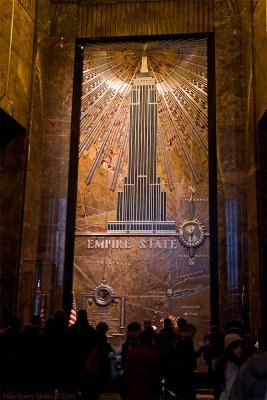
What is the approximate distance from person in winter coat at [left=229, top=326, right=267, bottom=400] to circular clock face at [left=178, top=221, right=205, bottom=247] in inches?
295

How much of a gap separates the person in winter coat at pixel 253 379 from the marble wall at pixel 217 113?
20.2ft

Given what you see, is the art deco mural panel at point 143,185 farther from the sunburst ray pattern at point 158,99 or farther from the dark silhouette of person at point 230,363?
the dark silhouette of person at point 230,363

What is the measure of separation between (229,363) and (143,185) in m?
7.77

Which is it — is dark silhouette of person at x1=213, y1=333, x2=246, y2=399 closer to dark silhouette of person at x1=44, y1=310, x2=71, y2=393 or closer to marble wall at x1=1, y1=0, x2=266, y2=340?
dark silhouette of person at x1=44, y1=310, x2=71, y2=393

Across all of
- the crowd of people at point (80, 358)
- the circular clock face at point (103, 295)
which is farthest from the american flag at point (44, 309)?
the crowd of people at point (80, 358)

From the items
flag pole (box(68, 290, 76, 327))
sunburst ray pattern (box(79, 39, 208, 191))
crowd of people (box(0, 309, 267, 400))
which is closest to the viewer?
crowd of people (box(0, 309, 267, 400))

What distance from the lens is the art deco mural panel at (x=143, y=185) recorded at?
11.9m

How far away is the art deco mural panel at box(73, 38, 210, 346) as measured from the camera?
11906mm

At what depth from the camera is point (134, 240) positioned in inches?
483

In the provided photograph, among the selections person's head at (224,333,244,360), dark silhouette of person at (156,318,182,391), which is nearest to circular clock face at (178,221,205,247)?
dark silhouette of person at (156,318,182,391)

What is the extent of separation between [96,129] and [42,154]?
151 centimetres

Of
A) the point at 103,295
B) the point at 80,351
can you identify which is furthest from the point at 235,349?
the point at 103,295

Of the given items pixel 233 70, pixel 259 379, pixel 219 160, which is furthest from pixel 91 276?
pixel 259 379

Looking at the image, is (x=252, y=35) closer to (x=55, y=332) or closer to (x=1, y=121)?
(x=1, y=121)
